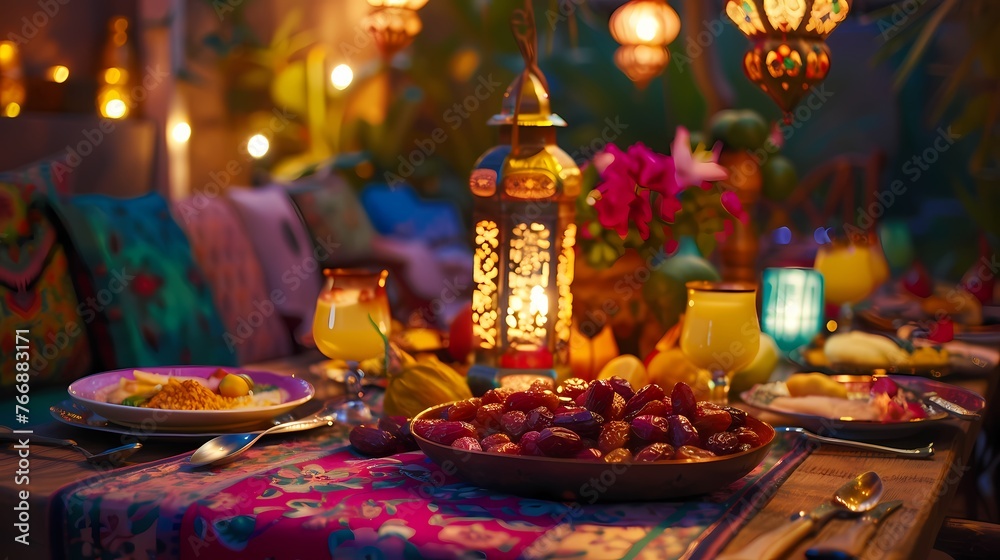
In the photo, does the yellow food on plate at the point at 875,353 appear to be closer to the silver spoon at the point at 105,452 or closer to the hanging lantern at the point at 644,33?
the silver spoon at the point at 105,452

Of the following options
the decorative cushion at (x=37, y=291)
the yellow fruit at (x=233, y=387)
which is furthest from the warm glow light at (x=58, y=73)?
the yellow fruit at (x=233, y=387)

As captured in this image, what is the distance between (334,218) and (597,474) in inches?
94.3

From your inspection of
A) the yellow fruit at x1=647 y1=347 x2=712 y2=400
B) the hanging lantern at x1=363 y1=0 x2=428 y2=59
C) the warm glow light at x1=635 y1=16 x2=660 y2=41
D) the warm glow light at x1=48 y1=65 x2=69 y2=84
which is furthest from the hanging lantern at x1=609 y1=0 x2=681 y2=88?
the warm glow light at x1=48 y1=65 x2=69 y2=84

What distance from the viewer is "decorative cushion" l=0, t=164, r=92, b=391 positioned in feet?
5.67

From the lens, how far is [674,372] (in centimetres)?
151

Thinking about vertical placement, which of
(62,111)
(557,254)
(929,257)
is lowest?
(929,257)

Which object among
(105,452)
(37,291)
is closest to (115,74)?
(37,291)

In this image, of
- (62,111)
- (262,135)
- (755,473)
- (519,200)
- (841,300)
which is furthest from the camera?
(262,135)

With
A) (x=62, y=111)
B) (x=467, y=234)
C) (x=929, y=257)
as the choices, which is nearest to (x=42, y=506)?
(x=62, y=111)

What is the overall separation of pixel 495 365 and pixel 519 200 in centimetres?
25

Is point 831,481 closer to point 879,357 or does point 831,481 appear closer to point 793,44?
point 879,357

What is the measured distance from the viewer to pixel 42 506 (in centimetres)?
95

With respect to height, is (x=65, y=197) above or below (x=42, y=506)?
above

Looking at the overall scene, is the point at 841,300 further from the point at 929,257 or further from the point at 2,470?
the point at 929,257
